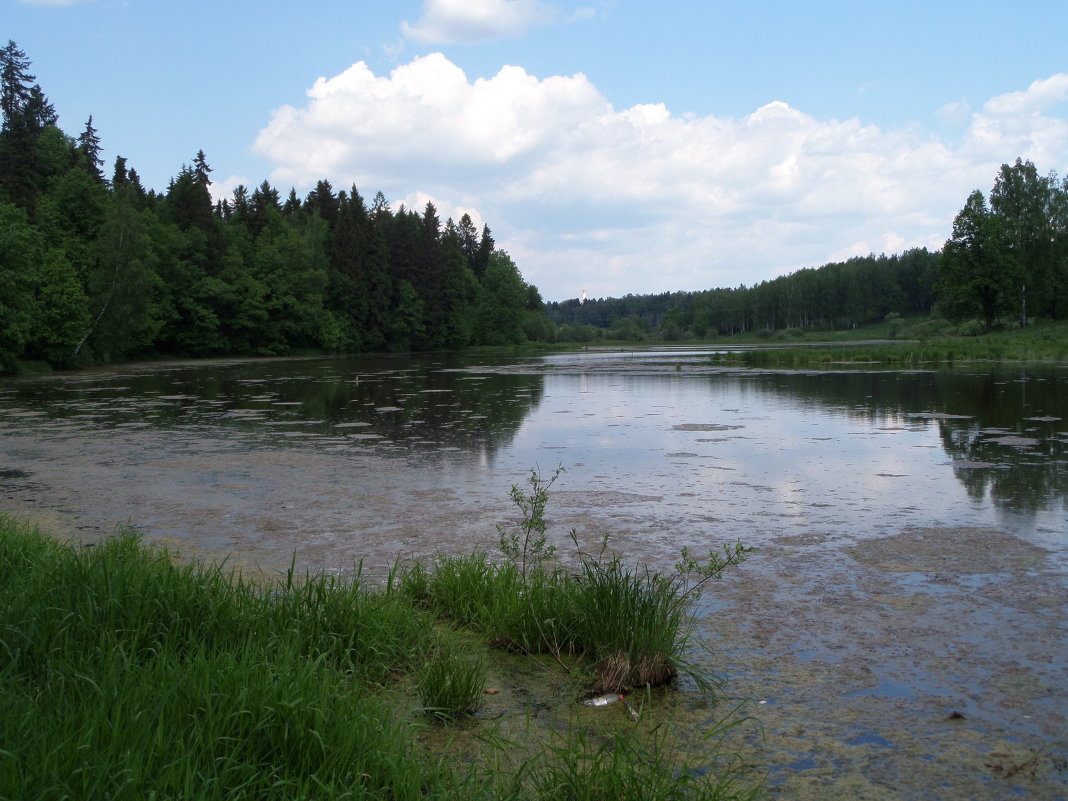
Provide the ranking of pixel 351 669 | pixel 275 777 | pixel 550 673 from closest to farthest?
1. pixel 275 777
2. pixel 351 669
3. pixel 550 673

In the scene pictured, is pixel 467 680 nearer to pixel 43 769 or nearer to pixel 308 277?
pixel 43 769

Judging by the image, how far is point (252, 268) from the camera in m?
60.6

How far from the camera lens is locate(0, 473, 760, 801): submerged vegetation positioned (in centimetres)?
270

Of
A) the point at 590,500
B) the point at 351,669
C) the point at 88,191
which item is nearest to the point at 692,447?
the point at 590,500

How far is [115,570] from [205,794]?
2.31 metres

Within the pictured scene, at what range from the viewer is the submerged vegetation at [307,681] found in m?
2.70

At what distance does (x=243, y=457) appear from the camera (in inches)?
480

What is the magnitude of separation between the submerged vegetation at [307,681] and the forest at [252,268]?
31.1 m

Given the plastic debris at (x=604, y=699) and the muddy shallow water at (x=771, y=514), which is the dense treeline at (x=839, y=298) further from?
the plastic debris at (x=604, y=699)

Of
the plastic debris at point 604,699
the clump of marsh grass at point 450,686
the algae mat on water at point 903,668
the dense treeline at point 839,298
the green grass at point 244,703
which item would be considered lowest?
the algae mat on water at point 903,668

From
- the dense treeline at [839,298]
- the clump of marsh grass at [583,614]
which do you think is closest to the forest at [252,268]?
the clump of marsh grass at [583,614]

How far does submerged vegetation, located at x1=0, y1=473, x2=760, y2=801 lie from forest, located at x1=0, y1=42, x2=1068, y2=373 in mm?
31106

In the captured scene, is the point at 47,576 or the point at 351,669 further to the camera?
the point at 47,576

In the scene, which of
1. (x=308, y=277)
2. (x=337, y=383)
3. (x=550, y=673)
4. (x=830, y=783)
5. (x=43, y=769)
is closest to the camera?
(x=43, y=769)
